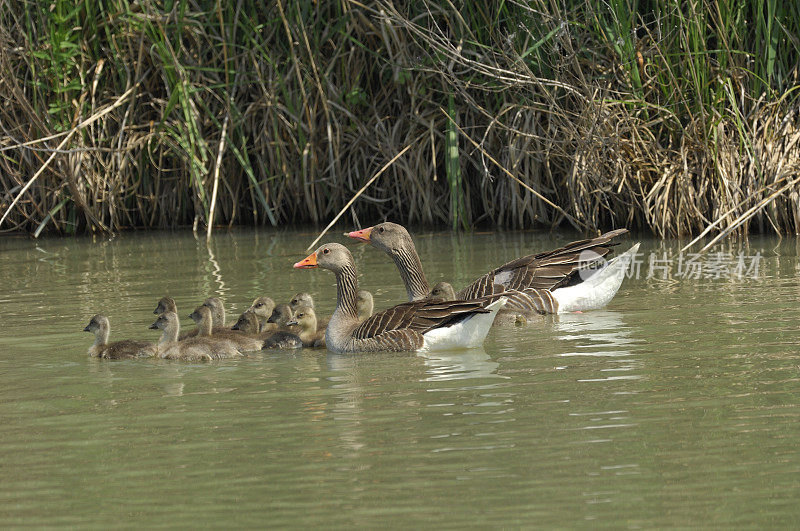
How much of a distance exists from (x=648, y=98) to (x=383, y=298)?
177 inches

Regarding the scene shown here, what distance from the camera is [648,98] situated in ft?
45.1

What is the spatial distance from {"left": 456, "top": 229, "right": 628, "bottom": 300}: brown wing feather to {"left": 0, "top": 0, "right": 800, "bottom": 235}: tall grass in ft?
9.93

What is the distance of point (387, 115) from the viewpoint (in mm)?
16797

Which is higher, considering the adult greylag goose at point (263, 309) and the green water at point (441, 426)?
the adult greylag goose at point (263, 309)

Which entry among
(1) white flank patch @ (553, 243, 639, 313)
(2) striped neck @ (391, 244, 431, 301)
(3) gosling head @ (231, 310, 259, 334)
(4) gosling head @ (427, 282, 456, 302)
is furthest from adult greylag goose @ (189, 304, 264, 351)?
(1) white flank patch @ (553, 243, 639, 313)

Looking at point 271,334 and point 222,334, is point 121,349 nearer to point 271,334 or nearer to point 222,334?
point 222,334

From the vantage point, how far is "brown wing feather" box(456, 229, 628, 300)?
1029cm

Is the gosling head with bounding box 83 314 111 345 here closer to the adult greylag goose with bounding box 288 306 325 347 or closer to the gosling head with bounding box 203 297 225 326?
the gosling head with bounding box 203 297 225 326

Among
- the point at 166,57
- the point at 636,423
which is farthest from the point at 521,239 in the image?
the point at 636,423

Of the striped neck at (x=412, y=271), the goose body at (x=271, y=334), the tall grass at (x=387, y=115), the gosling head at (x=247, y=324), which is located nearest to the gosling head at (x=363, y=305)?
the striped neck at (x=412, y=271)

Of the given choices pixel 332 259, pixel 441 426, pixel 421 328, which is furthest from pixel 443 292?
pixel 441 426

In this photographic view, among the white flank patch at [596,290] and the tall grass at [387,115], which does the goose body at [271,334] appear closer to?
the white flank patch at [596,290]

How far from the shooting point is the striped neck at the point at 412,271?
10.2 meters

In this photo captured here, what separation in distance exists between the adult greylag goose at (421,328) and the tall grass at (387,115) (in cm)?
511
